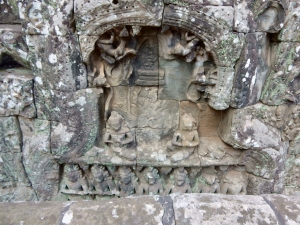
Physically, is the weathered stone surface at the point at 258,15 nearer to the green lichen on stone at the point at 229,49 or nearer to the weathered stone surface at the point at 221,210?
the green lichen on stone at the point at 229,49

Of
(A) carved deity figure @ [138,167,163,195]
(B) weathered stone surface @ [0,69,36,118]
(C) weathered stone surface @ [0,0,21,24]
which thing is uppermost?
(C) weathered stone surface @ [0,0,21,24]

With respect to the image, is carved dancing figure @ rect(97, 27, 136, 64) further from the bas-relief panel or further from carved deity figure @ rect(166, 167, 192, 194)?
carved deity figure @ rect(166, 167, 192, 194)

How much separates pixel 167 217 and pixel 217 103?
1479 millimetres

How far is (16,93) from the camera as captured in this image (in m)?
2.77

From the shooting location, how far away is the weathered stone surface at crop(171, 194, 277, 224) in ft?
5.51

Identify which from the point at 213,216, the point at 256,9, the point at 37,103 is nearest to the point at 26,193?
the point at 37,103

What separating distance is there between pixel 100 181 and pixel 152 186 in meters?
0.70

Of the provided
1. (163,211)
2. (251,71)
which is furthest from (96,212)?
(251,71)

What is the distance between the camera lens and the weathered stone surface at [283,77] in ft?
8.43

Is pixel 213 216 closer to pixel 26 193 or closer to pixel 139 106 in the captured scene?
pixel 139 106

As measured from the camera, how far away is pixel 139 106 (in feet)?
9.89

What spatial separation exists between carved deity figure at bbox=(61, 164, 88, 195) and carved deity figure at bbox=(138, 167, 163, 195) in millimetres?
766

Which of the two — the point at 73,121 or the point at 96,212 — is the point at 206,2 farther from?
the point at 96,212

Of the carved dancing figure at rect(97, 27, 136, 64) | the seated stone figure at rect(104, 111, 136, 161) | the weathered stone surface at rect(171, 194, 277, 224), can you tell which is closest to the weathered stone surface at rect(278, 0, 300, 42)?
the carved dancing figure at rect(97, 27, 136, 64)
